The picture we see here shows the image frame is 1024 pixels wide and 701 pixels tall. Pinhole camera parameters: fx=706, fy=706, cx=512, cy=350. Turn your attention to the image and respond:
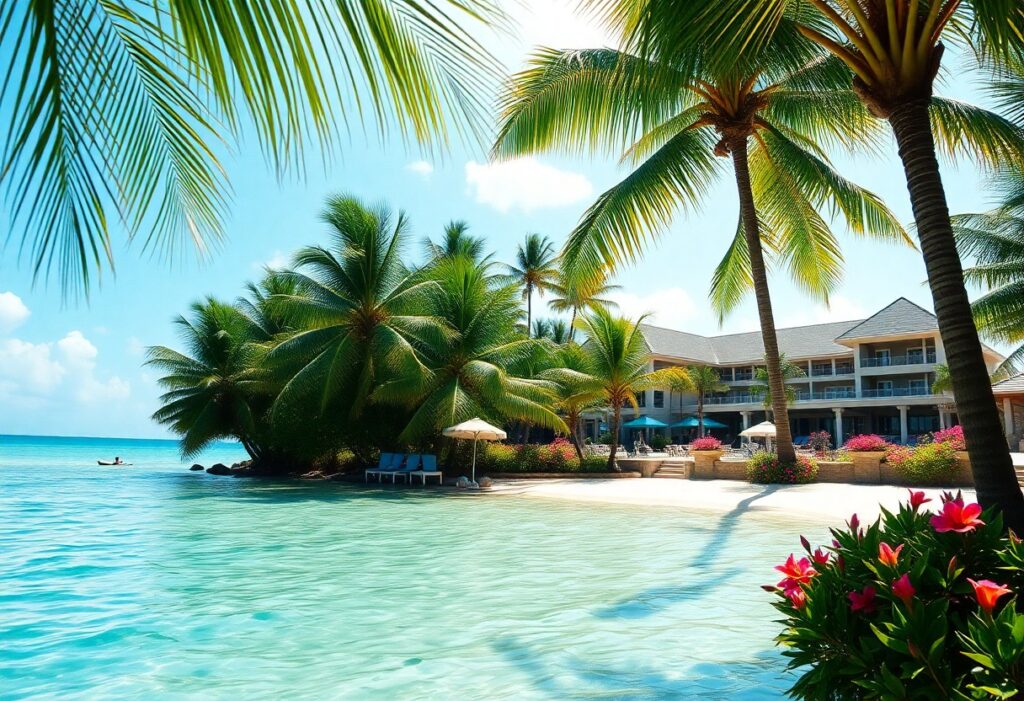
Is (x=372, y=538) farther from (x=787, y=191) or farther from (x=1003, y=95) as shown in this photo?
(x=787, y=191)

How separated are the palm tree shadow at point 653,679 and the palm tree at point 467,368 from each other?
1690cm

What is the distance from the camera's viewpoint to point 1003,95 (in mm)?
7051

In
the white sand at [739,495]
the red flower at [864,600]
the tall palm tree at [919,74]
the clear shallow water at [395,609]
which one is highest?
the tall palm tree at [919,74]

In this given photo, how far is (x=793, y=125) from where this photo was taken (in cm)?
1509

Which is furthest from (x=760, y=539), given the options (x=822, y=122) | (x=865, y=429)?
(x=865, y=429)

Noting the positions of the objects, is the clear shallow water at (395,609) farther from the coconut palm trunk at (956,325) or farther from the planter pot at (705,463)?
the planter pot at (705,463)

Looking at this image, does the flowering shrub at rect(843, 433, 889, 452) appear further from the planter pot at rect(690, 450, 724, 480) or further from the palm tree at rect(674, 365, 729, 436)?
the palm tree at rect(674, 365, 729, 436)

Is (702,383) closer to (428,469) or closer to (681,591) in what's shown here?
(428,469)

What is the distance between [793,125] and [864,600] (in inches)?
580

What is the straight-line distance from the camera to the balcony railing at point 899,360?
127ft

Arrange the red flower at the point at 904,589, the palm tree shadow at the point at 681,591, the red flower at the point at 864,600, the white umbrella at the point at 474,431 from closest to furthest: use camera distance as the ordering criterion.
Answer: the red flower at the point at 904,589 → the red flower at the point at 864,600 → the palm tree shadow at the point at 681,591 → the white umbrella at the point at 474,431

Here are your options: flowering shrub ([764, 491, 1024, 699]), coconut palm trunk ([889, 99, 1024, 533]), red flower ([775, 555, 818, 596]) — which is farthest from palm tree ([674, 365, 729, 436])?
flowering shrub ([764, 491, 1024, 699])

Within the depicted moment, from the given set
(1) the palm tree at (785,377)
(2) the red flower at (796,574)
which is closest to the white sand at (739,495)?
(2) the red flower at (796,574)

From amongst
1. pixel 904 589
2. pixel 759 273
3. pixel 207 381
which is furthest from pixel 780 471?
pixel 207 381
